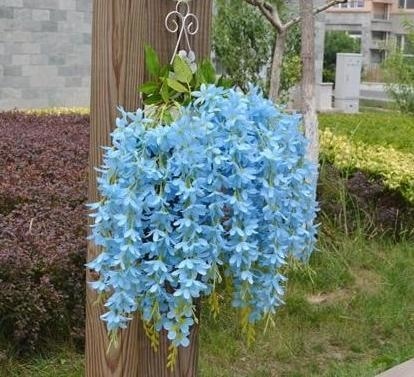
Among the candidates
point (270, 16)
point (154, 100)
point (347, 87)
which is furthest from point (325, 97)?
point (154, 100)

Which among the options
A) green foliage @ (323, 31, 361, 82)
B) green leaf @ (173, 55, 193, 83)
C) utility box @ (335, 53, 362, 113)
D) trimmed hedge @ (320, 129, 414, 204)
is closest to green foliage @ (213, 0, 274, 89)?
trimmed hedge @ (320, 129, 414, 204)

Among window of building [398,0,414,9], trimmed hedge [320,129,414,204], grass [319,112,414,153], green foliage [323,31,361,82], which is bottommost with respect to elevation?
trimmed hedge [320,129,414,204]

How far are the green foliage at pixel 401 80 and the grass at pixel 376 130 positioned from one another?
16.9 feet

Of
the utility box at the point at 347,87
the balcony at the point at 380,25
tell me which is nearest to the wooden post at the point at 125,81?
the utility box at the point at 347,87

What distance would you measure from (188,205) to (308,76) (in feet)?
11.8

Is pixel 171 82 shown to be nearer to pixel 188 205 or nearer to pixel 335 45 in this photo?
pixel 188 205

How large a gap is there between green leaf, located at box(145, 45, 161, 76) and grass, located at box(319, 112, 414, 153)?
17.0 feet

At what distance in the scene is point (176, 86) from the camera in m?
2.04

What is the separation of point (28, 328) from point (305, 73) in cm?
259

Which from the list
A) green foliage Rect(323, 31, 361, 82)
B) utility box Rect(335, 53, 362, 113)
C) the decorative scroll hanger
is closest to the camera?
the decorative scroll hanger

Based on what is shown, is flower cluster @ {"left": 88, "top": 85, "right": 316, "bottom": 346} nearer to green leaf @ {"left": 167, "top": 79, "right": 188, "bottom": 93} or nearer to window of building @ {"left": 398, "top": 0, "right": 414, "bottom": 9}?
green leaf @ {"left": 167, "top": 79, "right": 188, "bottom": 93}

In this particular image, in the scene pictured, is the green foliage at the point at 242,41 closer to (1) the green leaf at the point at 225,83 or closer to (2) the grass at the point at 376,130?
(2) the grass at the point at 376,130

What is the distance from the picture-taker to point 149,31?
2137 mm

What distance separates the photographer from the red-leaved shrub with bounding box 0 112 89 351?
3498 millimetres
